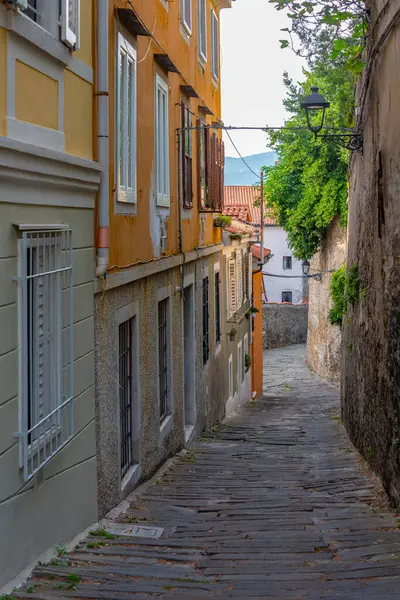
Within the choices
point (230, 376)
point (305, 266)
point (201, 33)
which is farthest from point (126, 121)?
point (305, 266)

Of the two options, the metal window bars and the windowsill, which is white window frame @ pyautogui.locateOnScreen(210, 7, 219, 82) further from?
the windowsill

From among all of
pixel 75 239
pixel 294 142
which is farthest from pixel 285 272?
pixel 75 239

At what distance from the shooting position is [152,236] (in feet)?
34.2

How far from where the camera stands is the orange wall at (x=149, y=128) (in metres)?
8.43

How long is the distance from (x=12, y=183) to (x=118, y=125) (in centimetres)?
335

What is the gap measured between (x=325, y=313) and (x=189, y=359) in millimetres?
19184

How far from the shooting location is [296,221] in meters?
30.5

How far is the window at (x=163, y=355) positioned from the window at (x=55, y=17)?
17.9 feet

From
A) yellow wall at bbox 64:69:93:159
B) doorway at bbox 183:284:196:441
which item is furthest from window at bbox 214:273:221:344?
yellow wall at bbox 64:69:93:159

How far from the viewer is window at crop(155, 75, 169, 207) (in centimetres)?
1084

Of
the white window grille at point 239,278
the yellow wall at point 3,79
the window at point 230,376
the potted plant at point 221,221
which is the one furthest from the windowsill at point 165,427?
the white window grille at point 239,278

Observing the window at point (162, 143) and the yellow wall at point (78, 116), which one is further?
the window at point (162, 143)

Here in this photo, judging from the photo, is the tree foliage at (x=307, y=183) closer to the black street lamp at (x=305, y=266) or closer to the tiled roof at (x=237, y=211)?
the black street lamp at (x=305, y=266)

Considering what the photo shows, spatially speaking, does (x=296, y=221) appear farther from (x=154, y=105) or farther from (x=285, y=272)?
(x=285, y=272)
